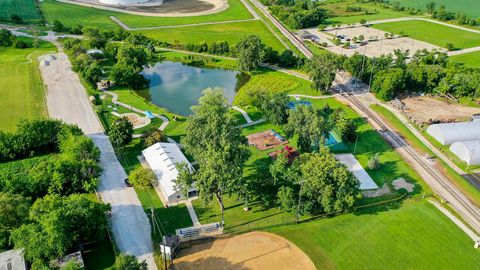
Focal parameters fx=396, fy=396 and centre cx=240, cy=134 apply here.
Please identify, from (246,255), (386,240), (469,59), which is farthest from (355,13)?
(246,255)

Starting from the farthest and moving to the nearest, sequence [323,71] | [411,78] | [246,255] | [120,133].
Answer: [411,78], [323,71], [120,133], [246,255]

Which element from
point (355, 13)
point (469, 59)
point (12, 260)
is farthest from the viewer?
point (355, 13)

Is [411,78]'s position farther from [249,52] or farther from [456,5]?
[456,5]

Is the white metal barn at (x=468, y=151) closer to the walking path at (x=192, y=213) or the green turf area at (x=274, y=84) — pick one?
the green turf area at (x=274, y=84)

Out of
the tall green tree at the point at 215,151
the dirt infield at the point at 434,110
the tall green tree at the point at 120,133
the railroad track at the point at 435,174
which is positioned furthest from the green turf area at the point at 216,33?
the tall green tree at the point at 215,151

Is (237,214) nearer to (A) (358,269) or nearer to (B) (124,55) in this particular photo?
(A) (358,269)

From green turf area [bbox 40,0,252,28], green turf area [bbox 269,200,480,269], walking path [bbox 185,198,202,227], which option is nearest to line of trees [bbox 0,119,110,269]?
walking path [bbox 185,198,202,227]

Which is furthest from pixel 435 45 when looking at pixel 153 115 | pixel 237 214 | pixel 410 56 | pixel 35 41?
pixel 35 41
